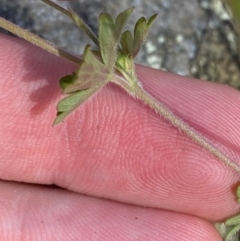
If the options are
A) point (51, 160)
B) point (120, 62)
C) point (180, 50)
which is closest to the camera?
point (120, 62)

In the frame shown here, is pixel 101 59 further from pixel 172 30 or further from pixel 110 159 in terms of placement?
pixel 172 30

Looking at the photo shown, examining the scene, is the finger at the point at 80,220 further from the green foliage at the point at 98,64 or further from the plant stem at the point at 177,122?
the green foliage at the point at 98,64


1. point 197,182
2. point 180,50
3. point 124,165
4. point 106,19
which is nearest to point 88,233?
point 124,165

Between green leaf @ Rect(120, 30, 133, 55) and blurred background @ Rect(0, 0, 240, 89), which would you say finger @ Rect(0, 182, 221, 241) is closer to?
green leaf @ Rect(120, 30, 133, 55)

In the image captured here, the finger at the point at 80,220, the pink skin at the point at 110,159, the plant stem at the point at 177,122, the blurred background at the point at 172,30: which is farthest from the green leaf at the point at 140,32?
the blurred background at the point at 172,30

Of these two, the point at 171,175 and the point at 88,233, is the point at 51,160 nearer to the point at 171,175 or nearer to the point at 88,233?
the point at 88,233

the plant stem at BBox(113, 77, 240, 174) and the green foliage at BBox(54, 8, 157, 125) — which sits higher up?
the green foliage at BBox(54, 8, 157, 125)

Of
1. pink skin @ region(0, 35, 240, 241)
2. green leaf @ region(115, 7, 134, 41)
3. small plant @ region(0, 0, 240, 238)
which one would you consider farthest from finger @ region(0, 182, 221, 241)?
green leaf @ region(115, 7, 134, 41)

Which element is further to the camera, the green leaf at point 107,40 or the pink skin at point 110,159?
the pink skin at point 110,159
